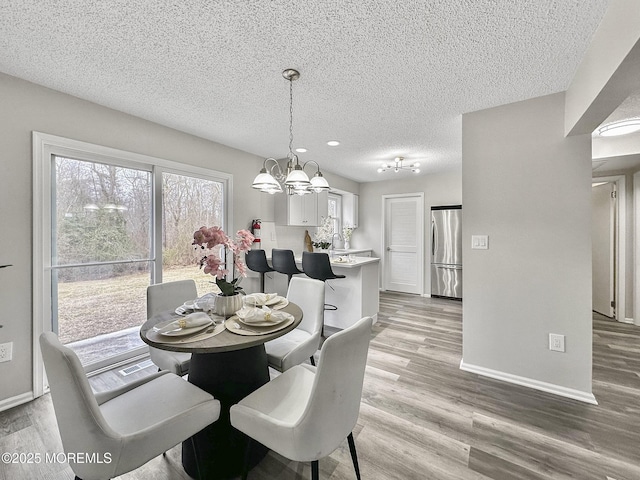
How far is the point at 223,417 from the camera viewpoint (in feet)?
4.82

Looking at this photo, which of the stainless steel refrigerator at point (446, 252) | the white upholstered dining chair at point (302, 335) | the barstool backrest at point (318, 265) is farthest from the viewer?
the stainless steel refrigerator at point (446, 252)

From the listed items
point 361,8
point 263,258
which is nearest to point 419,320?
point 263,258

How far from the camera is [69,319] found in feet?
7.89

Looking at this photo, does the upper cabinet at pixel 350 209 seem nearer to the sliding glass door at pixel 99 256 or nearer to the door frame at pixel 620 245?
the door frame at pixel 620 245

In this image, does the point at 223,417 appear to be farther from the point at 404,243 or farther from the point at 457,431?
the point at 404,243

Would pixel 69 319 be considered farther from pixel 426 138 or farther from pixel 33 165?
pixel 426 138

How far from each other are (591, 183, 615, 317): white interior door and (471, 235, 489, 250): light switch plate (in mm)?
2614

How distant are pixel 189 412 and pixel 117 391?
17.7 inches

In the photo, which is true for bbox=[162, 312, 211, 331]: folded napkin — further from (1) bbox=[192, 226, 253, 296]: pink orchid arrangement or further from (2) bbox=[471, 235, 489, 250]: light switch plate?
(2) bbox=[471, 235, 489, 250]: light switch plate

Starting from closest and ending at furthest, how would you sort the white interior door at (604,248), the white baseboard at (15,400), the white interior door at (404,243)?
the white baseboard at (15,400), the white interior door at (604,248), the white interior door at (404,243)

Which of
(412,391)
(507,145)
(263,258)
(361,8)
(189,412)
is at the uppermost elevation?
(361,8)

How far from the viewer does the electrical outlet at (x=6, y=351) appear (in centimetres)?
197

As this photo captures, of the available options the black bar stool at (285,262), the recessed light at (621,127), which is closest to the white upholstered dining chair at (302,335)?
the black bar stool at (285,262)

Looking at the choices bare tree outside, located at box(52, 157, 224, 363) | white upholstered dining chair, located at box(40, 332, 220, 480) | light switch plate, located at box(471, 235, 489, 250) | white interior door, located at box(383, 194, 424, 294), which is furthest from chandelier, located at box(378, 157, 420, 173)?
white upholstered dining chair, located at box(40, 332, 220, 480)
